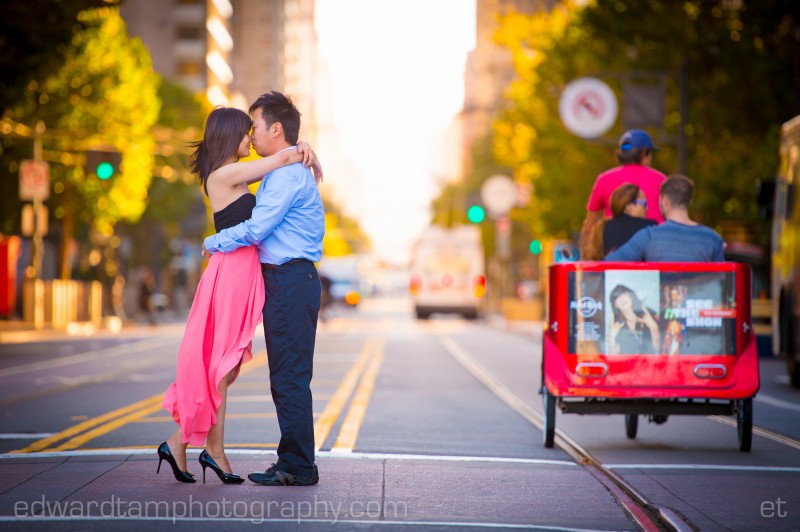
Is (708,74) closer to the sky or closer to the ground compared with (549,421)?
closer to the sky

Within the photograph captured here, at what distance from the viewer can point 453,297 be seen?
52.5 m

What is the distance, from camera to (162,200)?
6391 cm

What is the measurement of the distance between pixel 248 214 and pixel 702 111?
2807cm

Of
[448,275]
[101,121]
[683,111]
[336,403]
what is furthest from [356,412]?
[448,275]

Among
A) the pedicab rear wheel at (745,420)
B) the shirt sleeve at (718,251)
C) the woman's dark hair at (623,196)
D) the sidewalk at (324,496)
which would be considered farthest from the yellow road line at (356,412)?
the shirt sleeve at (718,251)

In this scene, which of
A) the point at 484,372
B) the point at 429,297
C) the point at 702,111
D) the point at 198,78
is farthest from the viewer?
the point at 198,78

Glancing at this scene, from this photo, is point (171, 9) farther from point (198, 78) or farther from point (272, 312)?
point (272, 312)

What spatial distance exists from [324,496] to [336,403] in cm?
693

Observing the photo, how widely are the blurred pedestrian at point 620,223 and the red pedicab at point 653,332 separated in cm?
86

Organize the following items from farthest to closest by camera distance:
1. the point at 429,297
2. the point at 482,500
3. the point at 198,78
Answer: the point at 198,78, the point at 429,297, the point at 482,500

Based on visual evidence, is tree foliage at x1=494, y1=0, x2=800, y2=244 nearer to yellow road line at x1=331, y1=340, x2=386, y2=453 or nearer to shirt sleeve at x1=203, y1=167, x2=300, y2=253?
yellow road line at x1=331, y1=340, x2=386, y2=453

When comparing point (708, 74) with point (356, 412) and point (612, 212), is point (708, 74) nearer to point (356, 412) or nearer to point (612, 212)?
point (356, 412)

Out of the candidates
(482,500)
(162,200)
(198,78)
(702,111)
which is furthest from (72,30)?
(198,78)

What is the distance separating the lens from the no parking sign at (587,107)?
31578mm
